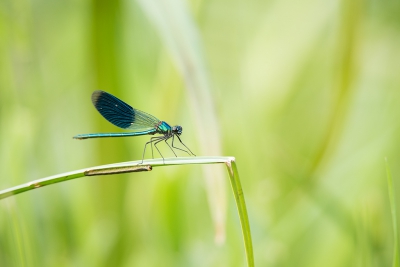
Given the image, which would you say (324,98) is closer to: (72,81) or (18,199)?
(72,81)

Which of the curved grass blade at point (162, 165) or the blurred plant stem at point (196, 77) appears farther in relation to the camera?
the blurred plant stem at point (196, 77)

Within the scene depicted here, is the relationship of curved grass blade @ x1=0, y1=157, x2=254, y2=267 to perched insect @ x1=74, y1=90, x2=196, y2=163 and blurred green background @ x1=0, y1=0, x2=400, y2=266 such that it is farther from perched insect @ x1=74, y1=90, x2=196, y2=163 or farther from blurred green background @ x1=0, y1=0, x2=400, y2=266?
perched insect @ x1=74, y1=90, x2=196, y2=163

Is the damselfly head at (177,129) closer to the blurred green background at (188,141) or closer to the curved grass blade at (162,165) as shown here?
the blurred green background at (188,141)

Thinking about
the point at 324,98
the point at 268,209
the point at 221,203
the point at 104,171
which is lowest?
the point at 268,209

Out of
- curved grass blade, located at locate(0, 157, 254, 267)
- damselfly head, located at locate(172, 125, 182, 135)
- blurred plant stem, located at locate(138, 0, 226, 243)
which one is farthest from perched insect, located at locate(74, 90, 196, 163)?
curved grass blade, located at locate(0, 157, 254, 267)

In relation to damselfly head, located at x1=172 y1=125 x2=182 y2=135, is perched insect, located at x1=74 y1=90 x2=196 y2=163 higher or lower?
higher

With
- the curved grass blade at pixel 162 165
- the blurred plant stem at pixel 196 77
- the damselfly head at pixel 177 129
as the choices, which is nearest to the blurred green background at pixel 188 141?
the blurred plant stem at pixel 196 77

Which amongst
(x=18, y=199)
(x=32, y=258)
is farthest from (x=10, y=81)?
(x=32, y=258)

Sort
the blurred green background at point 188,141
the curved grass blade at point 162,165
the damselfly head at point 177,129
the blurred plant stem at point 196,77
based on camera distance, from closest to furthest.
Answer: the curved grass blade at point 162,165 < the blurred plant stem at point 196,77 < the blurred green background at point 188,141 < the damselfly head at point 177,129
